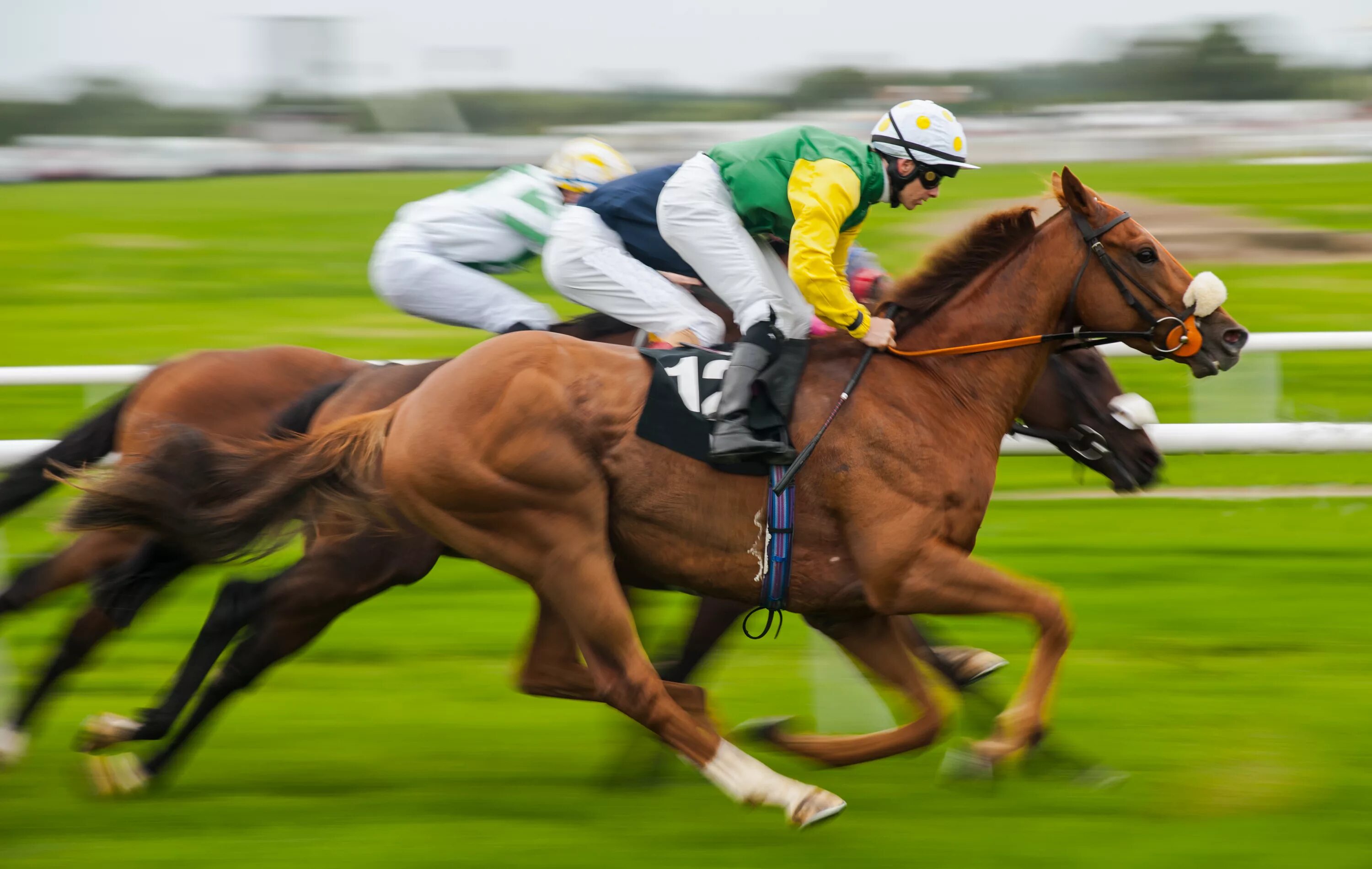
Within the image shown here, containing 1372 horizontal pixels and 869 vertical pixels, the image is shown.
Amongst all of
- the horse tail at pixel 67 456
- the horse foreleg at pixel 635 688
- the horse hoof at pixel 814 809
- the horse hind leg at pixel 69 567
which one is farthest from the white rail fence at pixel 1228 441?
the horse hoof at pixel 814 809

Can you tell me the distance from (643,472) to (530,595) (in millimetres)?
2676

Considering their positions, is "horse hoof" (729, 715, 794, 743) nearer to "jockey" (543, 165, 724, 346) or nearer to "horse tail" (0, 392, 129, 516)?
"jockey" (543, 165, 724, 346)

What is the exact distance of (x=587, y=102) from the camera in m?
25.1

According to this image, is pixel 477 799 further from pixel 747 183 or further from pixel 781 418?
pixel 747 183

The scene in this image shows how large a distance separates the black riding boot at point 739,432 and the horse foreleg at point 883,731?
0.54 metres

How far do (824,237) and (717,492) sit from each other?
68cm

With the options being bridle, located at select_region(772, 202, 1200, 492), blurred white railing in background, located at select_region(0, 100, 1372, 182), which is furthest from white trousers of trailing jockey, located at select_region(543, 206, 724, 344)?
blurred white railing in background, located at select_region(0, 100, 1372, 182)

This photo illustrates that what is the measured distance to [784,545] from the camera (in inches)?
151

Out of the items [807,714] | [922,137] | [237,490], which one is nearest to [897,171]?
[922,137]

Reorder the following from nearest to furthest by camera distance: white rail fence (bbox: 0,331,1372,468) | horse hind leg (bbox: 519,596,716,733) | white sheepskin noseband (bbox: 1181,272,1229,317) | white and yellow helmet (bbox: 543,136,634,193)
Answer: white sheepskin noseband (bbox: 1181,272,1229,317)
horse hind leg (bbox: 519,596,716,733)
white rail fence (bbox: 0,331,1372,468)
white and yellow helmet (bbox: 543,136,634,193)

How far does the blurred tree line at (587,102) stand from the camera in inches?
956

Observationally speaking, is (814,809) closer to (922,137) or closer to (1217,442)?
(922,137)

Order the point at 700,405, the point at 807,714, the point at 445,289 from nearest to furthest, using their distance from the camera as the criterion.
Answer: the point at 700,405 → the point at 807,714 → the point at 445,289

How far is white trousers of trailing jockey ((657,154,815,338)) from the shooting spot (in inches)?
167
